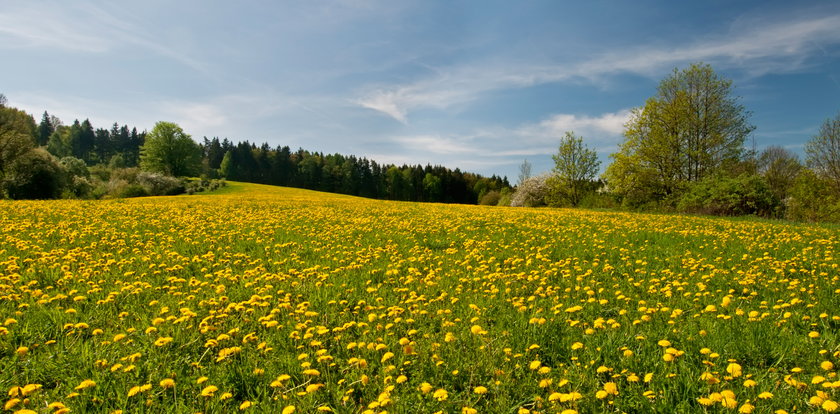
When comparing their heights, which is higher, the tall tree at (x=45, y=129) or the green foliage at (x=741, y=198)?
the tall tree at (x=45, y=129)

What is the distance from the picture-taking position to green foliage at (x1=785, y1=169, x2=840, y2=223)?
20.7 m

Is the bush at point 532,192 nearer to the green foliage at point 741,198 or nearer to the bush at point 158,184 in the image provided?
the green foliage at point 741,198

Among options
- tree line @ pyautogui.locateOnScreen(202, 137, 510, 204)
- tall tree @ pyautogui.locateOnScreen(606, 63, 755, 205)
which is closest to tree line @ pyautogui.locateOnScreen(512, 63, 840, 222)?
tall tree @ pyautogui.locateOnScreen(606, 63, 755, 205)

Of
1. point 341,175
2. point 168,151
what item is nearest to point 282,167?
point 341,175

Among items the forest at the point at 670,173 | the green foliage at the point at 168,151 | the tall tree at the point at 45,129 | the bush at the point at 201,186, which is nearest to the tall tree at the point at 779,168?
the forest at the point at 670,173

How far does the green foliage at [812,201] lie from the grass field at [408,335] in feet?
67.9

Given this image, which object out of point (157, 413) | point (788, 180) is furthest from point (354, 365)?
point (788, 180)

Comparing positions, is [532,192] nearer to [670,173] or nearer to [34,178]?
[670,173]

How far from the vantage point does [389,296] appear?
189 inches

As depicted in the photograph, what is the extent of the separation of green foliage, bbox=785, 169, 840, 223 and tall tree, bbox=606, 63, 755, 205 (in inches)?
268

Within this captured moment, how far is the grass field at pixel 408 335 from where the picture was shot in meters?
2.59

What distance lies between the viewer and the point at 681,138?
102 ft

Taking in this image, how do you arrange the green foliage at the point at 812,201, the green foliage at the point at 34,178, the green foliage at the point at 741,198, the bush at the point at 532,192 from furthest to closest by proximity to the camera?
the bush at the point at 532,192, the green foliage at the point at 34,178, the green foliage at the point at 741,198, the green foliage at the point at 812,201

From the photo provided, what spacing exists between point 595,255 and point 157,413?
7.16 meters
